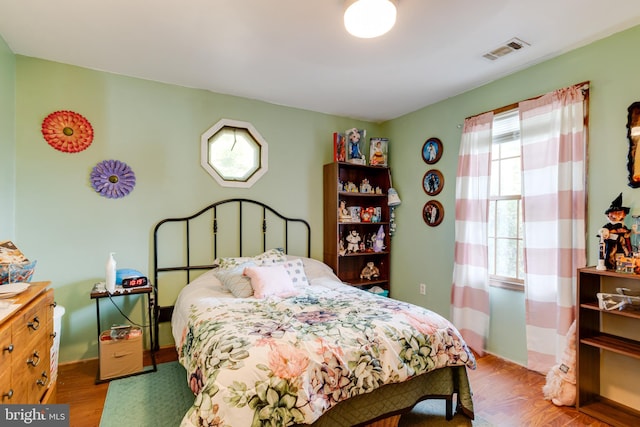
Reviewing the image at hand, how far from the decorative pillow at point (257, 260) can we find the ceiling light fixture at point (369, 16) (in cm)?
196

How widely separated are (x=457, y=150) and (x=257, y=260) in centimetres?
223

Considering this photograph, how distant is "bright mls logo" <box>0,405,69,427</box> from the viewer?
1202 millimetres

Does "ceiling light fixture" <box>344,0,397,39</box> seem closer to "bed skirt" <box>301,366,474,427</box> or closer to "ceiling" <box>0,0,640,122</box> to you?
"ceiling" <box>0,0,640,122</box>

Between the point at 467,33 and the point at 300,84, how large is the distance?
143 cm

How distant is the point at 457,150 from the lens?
3213mm

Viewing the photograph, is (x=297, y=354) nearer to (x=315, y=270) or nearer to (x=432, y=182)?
(x=315, y=270)

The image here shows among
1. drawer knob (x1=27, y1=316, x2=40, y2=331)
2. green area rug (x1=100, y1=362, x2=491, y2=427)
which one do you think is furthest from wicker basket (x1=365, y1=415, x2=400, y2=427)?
drawer knob (x1=27, y1=316, x2=40, y2=331)

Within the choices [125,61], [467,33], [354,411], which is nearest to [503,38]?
[467,33]

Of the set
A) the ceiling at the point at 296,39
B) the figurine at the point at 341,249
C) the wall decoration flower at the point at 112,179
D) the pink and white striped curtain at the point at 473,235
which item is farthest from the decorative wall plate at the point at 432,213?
the wall decoration flower at the point at 112,179

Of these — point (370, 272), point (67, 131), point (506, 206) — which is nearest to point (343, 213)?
point (370, 272)

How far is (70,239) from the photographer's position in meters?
2.63

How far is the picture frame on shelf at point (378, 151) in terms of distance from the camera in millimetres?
3846

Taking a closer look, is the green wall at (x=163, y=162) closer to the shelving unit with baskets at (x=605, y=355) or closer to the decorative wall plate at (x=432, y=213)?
the decorative wall plate at (x=432, y=213)

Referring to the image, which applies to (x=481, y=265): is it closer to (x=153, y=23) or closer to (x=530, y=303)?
(x=530, y=303)
